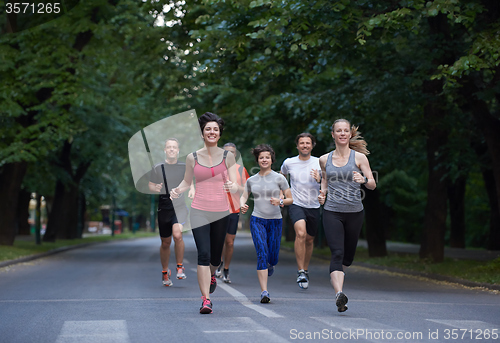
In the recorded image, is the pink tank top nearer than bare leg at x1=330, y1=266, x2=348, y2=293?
Yes

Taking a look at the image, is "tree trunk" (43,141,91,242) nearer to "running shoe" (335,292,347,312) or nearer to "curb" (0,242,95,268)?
"curb" (0,242,95,268)

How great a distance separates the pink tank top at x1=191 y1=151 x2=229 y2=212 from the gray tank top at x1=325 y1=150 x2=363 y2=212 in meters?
1.19

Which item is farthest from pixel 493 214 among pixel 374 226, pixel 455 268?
pixel 455 268

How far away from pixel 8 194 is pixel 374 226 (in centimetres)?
1157

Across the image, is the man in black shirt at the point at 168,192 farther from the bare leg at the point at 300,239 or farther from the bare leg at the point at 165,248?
the bare leg at the point at 300,239

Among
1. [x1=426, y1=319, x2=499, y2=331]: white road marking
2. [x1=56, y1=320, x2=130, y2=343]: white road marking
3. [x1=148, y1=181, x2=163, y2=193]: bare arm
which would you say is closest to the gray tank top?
[x1=426, y1=319, x2=499, y2=331]: white road marking

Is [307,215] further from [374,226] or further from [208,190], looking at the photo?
[374,226]

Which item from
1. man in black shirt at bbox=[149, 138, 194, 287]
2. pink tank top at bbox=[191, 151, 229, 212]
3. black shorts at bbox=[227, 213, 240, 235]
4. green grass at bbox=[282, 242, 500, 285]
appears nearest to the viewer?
pink tank top at bbox=[191, 151, 229, 212]

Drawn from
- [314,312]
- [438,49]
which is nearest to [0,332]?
[314,312]

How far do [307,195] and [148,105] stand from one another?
60.4ft

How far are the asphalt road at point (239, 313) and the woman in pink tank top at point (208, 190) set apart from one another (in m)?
0.65

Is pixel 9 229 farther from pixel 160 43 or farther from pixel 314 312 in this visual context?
pixel 314 312

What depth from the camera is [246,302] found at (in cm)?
910

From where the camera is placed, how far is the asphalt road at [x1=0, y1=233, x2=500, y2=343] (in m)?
6.47
